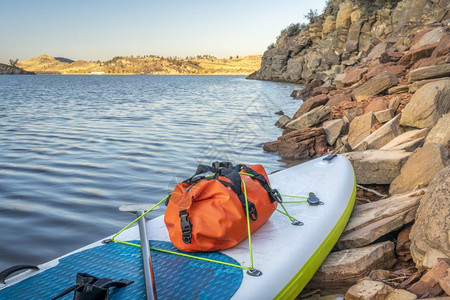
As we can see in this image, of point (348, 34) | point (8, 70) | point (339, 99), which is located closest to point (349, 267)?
point (339, 99)

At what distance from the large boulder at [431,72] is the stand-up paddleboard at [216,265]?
18.1 feet

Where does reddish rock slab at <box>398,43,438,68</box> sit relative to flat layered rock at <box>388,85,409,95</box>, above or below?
above

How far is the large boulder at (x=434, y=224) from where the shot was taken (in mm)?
2570

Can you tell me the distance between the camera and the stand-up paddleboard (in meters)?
2.20

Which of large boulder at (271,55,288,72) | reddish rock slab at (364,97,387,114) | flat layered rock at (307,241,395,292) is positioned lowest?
flat layered rock at (307,241,395,292)

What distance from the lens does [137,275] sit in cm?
234

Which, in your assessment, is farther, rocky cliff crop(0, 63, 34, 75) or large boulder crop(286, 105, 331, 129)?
rocky cliff crop(0, 63, 34, 75)

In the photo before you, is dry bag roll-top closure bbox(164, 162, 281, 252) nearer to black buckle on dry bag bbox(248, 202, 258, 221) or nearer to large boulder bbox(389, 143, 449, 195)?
black buckle on dry bag bbox(248, 202, 258, 221)

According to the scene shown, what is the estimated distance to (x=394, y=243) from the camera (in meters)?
3.16

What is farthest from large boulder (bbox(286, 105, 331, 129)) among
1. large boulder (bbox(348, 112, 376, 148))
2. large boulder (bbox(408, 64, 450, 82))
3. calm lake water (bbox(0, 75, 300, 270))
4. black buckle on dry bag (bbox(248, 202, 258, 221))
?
black buckle on dry bag (bbox(248, 202, 258, 221))

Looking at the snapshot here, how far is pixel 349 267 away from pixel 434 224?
0.69 m

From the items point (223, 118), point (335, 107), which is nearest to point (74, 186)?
point (335, 107)

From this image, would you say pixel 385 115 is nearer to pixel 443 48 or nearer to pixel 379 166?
pixel 379 166

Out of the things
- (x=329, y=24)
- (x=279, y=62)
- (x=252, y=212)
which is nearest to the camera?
(x=252, y=212)
